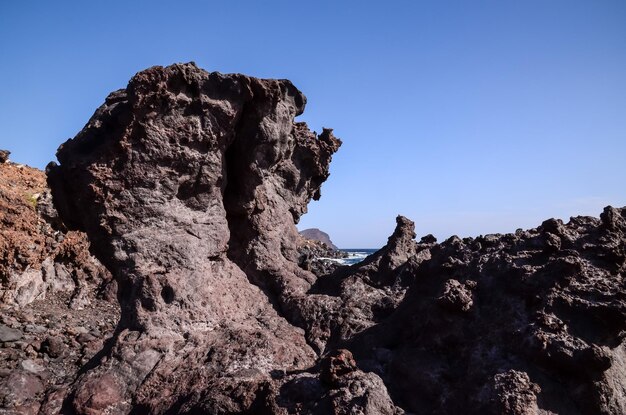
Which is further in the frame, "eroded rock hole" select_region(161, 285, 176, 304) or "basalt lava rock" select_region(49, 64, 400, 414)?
Answer: "eroded rock hole" select_region(161, 285, 176, 304)

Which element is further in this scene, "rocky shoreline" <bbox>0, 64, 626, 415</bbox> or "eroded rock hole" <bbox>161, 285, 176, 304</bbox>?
"eroded rock hole" <bbox>161, 285, 176, 304</bbox>

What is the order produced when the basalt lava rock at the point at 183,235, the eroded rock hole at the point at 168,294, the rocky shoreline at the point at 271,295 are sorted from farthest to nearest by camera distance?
1. the eroded rock hole at the point at 168,294
2. the basalt lava rock at the point at 183,235
3. the rocky shoreline at the point at 271,295

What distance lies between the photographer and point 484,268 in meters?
4.52

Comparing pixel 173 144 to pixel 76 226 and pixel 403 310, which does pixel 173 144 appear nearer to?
pixel 76 226

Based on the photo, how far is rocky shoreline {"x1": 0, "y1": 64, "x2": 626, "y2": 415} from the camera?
3.73m

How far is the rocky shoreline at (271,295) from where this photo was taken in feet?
12.2

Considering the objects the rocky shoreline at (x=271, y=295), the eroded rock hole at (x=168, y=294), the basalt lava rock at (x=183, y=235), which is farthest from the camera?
the eroded rock hole at (x=168, y=294)

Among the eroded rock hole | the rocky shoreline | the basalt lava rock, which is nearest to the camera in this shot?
the rocky shoreline

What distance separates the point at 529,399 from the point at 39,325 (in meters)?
10.6

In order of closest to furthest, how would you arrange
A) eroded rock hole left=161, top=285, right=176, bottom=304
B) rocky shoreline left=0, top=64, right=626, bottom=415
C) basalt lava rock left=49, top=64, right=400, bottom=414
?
1. rocky shoreline left=0, top=64, right=626, bottom=415
2. basalt lava rock left=49, top=64, right=400, bottom=414
3. eroded rock hole left=161, top=285, right=176, bottom=304

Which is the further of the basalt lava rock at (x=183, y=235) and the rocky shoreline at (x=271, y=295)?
the basalt lava rock at (x=183, y=235)

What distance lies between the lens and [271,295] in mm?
6168

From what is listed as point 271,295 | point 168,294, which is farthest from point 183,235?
point 271,295

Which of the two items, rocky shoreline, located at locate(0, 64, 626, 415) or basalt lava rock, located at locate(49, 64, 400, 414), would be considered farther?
basalt lava rock, located at locate(49, 64, 400, 414)
